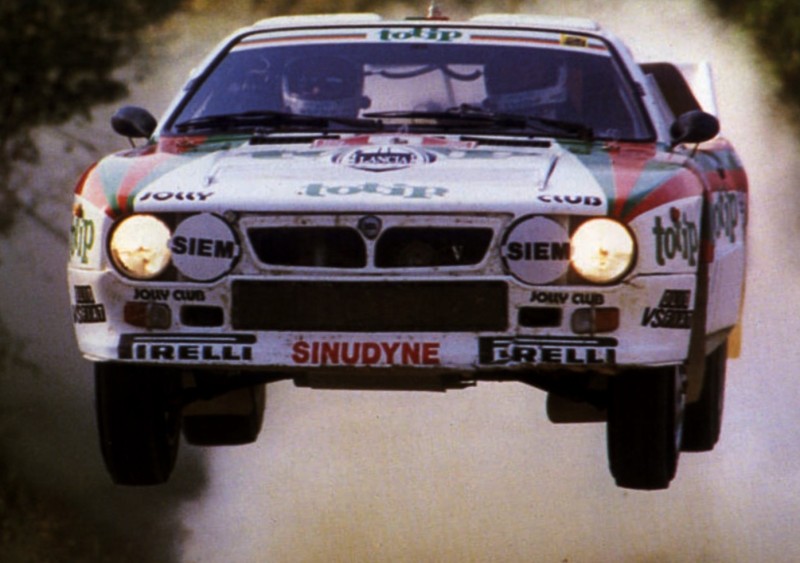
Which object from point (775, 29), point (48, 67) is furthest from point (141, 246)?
point (775, 29)

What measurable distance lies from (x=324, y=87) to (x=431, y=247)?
1419 mm

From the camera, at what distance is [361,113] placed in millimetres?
7582

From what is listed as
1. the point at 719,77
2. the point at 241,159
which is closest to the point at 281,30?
the point at 241,159

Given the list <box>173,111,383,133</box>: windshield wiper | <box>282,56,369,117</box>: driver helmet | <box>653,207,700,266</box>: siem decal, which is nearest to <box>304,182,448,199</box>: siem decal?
<box>653,207,700,266</box>: siem decal

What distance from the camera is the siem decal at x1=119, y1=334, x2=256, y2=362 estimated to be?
6484mm

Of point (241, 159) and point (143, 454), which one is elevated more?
point (241, 159)

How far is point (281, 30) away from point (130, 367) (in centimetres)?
176

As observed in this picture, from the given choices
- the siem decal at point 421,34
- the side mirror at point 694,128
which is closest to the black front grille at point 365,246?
the side mirror at point 694,128

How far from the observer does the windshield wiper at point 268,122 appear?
7.45 metres

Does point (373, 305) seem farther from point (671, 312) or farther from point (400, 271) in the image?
point (671, 312)

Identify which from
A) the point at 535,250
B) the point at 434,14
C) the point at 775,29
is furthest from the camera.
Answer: the point at 775,29

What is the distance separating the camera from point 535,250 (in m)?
6.39

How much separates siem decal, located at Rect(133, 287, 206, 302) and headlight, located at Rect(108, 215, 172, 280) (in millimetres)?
40

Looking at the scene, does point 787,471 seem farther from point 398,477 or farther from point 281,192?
point 281,192
